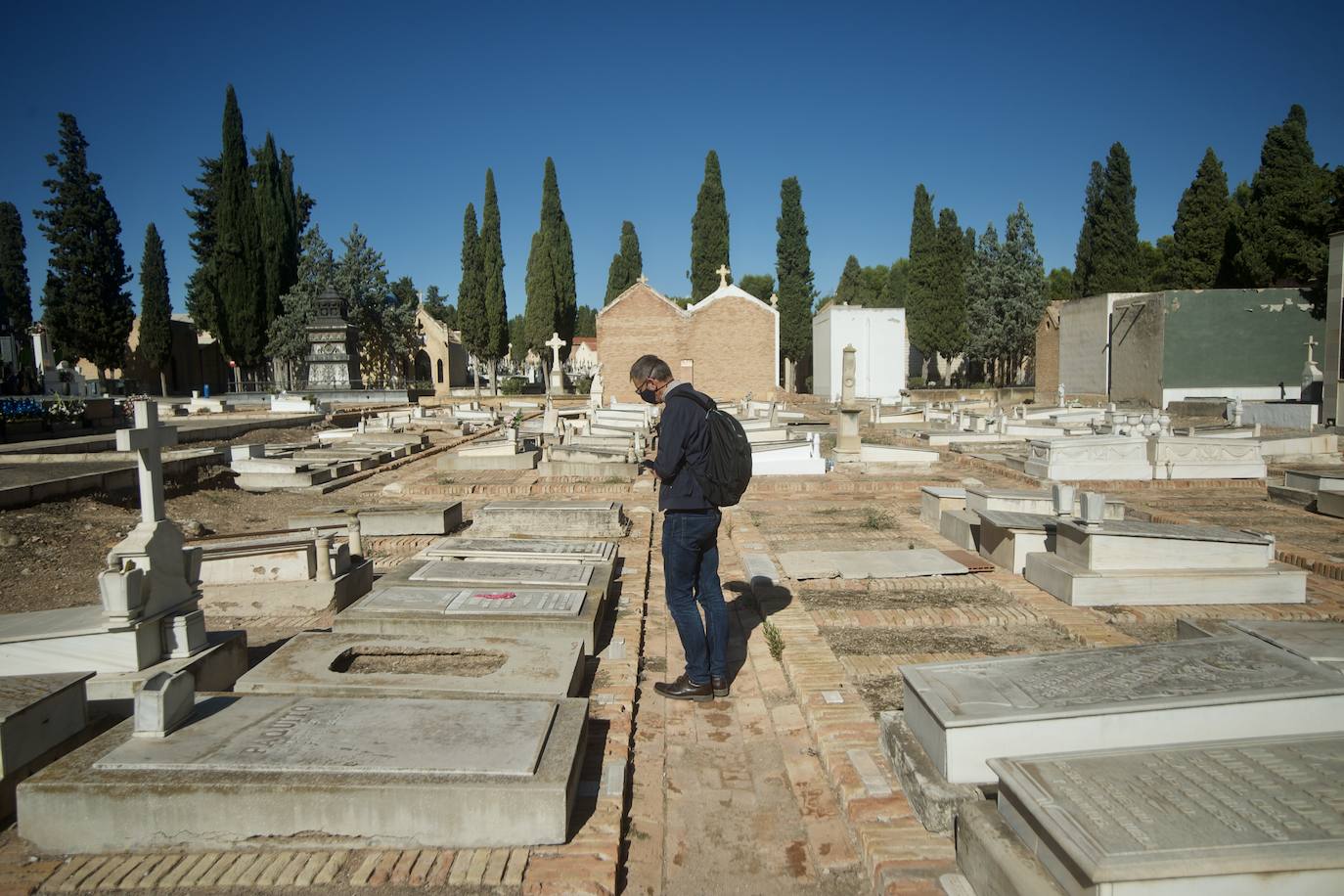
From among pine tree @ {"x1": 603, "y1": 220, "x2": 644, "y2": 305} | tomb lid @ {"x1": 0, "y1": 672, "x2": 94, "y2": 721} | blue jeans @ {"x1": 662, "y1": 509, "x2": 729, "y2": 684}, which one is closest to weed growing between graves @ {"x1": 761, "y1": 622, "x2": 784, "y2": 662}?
blue jeans @ {"x1": 662, "y1": 509, "x2": 729, "y2": 684}

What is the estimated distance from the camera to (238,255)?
37.9m

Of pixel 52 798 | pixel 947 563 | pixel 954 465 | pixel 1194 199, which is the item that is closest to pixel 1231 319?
pixel 1194 199

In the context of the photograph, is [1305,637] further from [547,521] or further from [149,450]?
[547,521]

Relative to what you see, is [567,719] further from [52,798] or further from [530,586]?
[530,586]

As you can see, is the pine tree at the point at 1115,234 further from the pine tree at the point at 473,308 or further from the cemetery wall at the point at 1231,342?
the pine tree at the point at 473,308

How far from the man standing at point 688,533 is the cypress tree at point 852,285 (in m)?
73.2

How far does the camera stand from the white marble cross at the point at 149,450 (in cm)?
424

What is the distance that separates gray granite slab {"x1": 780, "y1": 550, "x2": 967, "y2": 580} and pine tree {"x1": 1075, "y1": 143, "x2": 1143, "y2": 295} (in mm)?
42998

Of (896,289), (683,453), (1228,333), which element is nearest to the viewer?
(683,453)

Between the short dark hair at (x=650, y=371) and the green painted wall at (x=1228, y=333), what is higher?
the green painted wall at (x=1228, y=333)

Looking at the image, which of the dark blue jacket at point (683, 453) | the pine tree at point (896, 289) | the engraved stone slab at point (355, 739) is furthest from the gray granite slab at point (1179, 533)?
the pine tree at point (896, 289)

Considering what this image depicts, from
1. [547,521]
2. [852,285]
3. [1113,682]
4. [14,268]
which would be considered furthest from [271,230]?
[852,285]

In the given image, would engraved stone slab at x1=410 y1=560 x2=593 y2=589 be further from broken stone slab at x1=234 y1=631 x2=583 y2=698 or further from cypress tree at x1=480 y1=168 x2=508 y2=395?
cypress tree at x1=480 y1=168 x2=508 y2=395

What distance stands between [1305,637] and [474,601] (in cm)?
439
